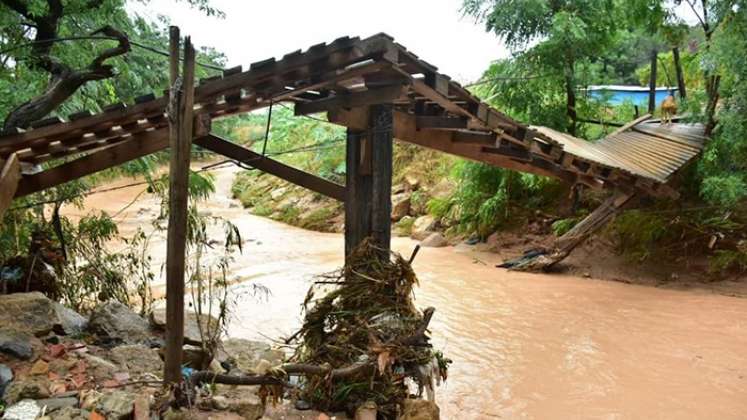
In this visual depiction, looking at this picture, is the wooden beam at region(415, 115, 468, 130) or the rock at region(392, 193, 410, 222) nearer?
the wooden beam at region(415, 115, 468, 130)

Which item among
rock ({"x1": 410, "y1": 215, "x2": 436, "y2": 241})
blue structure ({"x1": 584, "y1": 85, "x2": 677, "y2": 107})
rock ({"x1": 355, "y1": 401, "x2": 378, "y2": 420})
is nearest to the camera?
rock ({"x1": 355, "y1": 401, "x2": 378, "y2": 420})

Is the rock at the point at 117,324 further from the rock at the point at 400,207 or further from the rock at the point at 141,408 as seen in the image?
the rock at the point at 400,207

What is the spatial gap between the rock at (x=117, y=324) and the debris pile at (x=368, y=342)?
1333 mm

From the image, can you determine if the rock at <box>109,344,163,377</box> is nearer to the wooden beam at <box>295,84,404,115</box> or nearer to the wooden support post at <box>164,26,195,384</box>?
the wooden support post at <box>164,26,195,384</box>

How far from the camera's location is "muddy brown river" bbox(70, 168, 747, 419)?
133 inches

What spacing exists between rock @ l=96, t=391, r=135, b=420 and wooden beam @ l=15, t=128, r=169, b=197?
48.9 inches

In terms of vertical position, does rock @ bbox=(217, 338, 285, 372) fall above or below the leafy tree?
below

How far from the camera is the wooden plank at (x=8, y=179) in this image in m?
2.46

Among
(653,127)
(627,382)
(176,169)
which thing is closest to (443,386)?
(627,382)

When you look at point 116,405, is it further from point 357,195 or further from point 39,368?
point 357,195

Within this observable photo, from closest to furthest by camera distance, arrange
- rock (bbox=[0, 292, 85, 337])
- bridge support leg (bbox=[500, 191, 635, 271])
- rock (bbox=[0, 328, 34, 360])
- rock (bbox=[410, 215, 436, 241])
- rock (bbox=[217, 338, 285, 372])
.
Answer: rock (bbox=[0, 328, 34, 360]) → rock (bbox=[0, 292, 85, 337]) → rock (bbox=[217, 338, 285, 372]) → bridge support leg (bbox=[500, 191, 635, 271]) → rock (bbox=[410, 215, 436, 241])

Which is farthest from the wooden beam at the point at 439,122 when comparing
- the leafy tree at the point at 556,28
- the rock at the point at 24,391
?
the leafy tree at the point at 556,28

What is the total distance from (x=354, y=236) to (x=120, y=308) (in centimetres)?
188

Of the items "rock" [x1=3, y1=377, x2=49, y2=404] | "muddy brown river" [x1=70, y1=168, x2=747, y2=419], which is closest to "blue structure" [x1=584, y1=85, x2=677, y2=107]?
"muddy brown river" [x1=70, y1=168, x2=747, y2=419]
